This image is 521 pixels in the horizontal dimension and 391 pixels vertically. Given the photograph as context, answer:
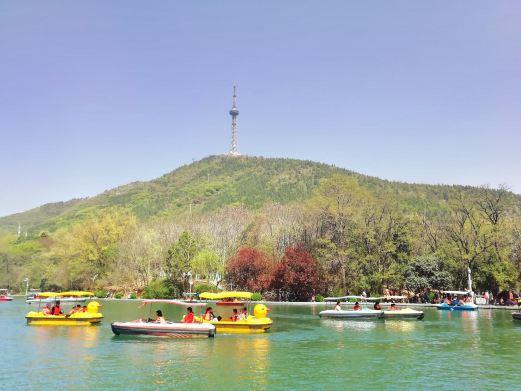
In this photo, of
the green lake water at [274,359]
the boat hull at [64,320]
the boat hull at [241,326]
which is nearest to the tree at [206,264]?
the boat hull at [64,320]

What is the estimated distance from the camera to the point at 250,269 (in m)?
79.2

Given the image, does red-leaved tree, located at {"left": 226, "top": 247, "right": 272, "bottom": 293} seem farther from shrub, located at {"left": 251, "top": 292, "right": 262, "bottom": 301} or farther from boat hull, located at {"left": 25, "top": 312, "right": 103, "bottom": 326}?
boat hull, located at {"left": 25, "top": 312, "right": 103, "bottom": 326}

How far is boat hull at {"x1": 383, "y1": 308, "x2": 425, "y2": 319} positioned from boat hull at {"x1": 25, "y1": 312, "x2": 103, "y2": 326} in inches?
1082

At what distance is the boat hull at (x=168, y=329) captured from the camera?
35250 millimetres

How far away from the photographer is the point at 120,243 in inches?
3809

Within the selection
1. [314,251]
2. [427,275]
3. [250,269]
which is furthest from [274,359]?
[314,251]

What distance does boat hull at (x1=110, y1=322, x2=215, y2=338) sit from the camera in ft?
116

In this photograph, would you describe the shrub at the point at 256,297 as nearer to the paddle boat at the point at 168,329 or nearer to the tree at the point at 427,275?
the tree at the point at 427,275

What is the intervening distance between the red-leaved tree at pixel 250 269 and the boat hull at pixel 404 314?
1145 inches

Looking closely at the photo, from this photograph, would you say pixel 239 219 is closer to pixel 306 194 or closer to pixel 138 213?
pixel 306 194

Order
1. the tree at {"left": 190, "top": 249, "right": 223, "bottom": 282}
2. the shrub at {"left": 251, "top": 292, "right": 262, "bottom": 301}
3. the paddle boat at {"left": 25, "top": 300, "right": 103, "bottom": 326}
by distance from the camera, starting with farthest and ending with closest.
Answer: the tree at {"left": 190, "top": 249, "right": 223, "bottom": 282} < the shrub at {"left": 251, "top": 292, "right": 262, "bottom": 301} < the paddle boat at {"left": 25, "top": 300, "right": 103, "bottom": 326}

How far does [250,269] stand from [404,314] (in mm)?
33754

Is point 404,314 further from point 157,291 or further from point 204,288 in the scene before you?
point 157,291

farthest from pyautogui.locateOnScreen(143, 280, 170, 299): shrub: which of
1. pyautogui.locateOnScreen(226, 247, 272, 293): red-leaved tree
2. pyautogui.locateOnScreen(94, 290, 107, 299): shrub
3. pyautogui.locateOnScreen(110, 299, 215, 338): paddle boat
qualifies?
pyautogui.locateOnScreen(110, 299, 215, 338): paddle boat
